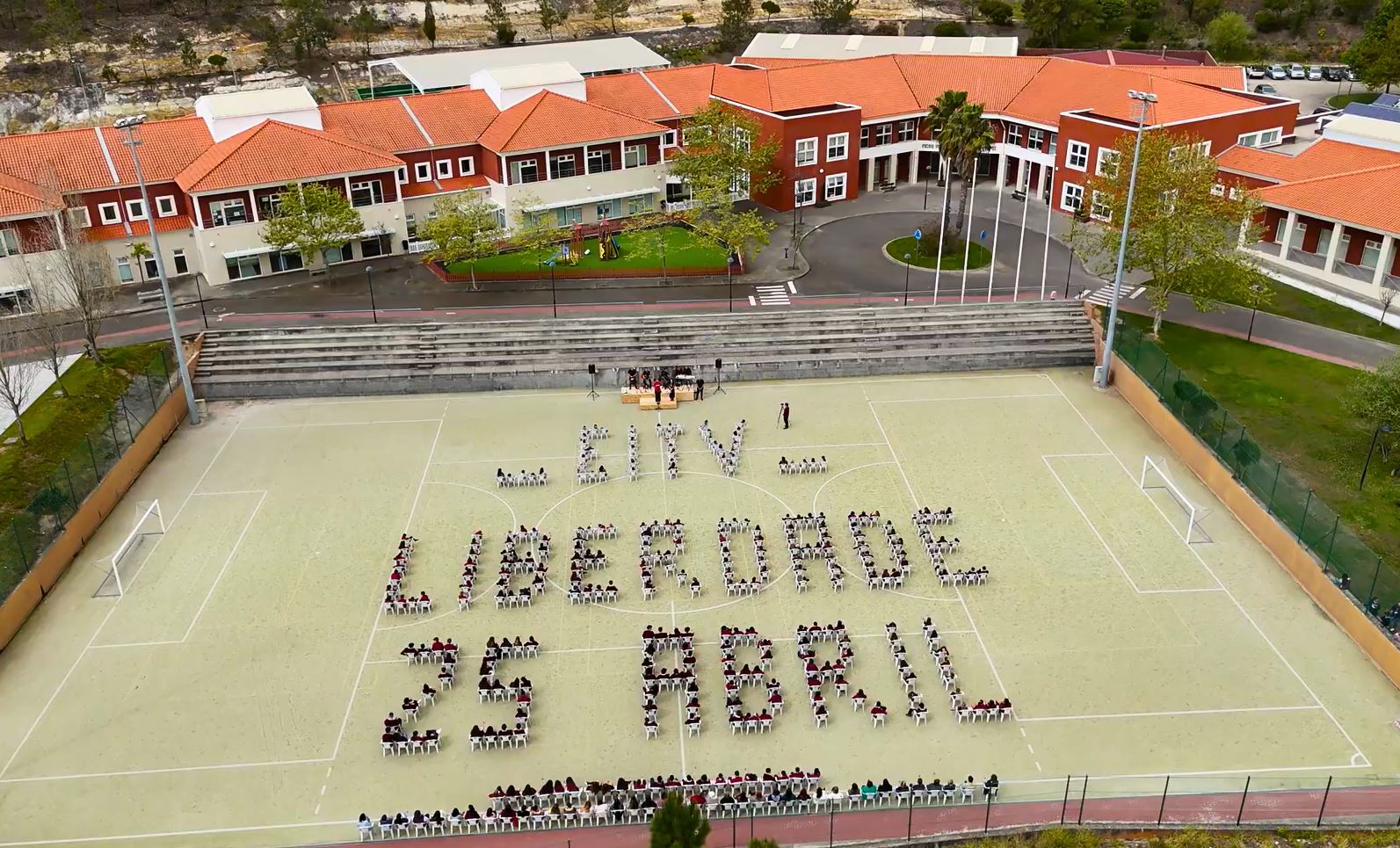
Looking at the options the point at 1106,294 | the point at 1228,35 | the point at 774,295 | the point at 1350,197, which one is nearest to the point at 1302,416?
the point at 1106,294

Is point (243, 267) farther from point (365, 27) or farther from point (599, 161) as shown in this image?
point (365, 27)

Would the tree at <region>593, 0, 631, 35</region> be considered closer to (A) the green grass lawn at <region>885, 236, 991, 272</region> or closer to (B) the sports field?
(A) the green grass lawn at <region>885, 236, 991, 272</region>

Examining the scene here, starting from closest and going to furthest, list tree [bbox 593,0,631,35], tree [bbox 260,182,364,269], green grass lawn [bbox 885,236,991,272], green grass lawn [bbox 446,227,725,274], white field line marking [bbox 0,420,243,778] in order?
1. white field line marking [bbox 0,420,243,778]
2. tree [bbox 260,182,364,269]
3. green grass lawn [bbox 446,227,725,274]
4. green grass lawn [bbox 885,236,991,272]
5. tree [bbox 593,0,631,35]

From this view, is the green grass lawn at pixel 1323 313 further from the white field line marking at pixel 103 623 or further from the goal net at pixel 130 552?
the goal net at pixel 130 552

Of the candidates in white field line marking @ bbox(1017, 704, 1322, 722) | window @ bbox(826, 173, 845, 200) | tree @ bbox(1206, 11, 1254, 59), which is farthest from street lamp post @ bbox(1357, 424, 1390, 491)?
tree @ bbox(1206, 11, 1254, 59)

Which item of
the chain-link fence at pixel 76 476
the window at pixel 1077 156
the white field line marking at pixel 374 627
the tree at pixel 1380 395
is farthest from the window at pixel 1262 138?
the chain-link fence at pixel 76 476

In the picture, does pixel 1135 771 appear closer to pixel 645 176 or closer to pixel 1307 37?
A: pixel 645 176
